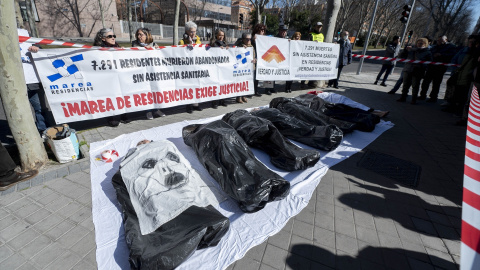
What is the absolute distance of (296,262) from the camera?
6.04 ft

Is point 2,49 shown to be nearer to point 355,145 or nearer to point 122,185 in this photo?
point 122,185

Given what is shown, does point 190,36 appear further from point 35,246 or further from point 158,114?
point 35,246

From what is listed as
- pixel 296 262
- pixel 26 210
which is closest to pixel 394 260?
pixel 296 262

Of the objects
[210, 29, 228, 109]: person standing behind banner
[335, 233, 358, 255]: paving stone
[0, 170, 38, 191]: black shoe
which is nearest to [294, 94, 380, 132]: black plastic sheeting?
[210, 29, 228, 109]: person standing behind banner

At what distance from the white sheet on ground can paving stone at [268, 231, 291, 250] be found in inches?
1.5

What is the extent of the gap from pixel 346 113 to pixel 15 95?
5207 mm

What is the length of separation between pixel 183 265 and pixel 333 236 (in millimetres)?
1381

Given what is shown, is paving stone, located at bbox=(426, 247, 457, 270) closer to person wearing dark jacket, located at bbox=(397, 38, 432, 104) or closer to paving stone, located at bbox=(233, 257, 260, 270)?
paving stone, located at bbox=(233, 257, 260, 270)

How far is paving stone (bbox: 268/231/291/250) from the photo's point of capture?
2.00 m

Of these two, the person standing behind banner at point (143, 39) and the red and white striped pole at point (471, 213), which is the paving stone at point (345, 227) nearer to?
the red and white striped pole at point (471, 213)

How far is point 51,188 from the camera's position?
2648mm

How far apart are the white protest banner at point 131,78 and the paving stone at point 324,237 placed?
378cm

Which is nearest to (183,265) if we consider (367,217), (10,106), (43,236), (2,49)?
(43,236)

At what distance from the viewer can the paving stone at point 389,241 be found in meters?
2.03
